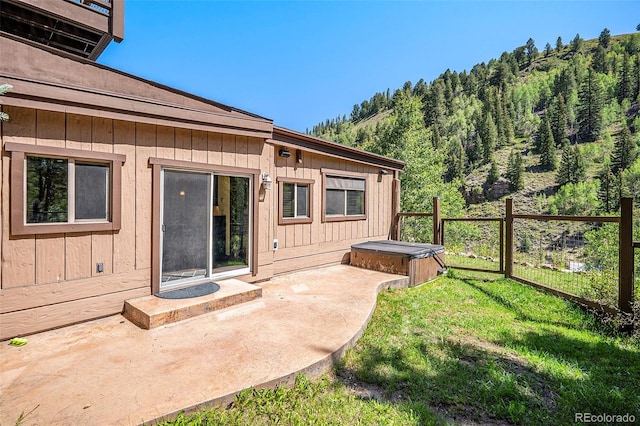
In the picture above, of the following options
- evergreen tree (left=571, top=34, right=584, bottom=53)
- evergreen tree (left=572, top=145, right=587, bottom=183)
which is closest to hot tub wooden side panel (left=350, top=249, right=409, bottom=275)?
evergreen tree (left=572, top=145, right=587, bottom=183)

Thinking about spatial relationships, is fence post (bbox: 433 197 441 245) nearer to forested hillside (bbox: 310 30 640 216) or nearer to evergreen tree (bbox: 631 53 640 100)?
forested hillside (bbox: 310 30 640 216)

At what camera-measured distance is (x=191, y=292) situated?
3701 millimetres

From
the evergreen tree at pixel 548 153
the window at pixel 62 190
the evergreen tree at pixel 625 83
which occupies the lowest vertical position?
the window at pixel 62 190

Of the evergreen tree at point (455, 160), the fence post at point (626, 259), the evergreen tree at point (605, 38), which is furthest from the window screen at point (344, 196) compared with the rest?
the evergreen tree at point (605, 38)

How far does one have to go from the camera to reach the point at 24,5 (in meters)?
3.91

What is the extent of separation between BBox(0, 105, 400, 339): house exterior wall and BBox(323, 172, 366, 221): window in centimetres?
163

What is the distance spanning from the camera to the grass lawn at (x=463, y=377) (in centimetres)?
193

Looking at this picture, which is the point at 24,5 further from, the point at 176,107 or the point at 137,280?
the point at 137,280

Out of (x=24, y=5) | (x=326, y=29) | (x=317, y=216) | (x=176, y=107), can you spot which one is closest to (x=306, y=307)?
(x=317, y=216)

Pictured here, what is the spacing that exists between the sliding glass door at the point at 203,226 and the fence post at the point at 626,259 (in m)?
4.96

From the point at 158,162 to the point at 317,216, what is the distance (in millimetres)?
3154

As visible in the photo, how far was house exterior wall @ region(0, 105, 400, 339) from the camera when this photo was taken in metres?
2.74

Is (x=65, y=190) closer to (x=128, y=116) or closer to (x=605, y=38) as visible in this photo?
(x=128, y=116)

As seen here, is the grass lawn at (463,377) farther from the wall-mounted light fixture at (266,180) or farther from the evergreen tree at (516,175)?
the evergreen tree at (516,175)
